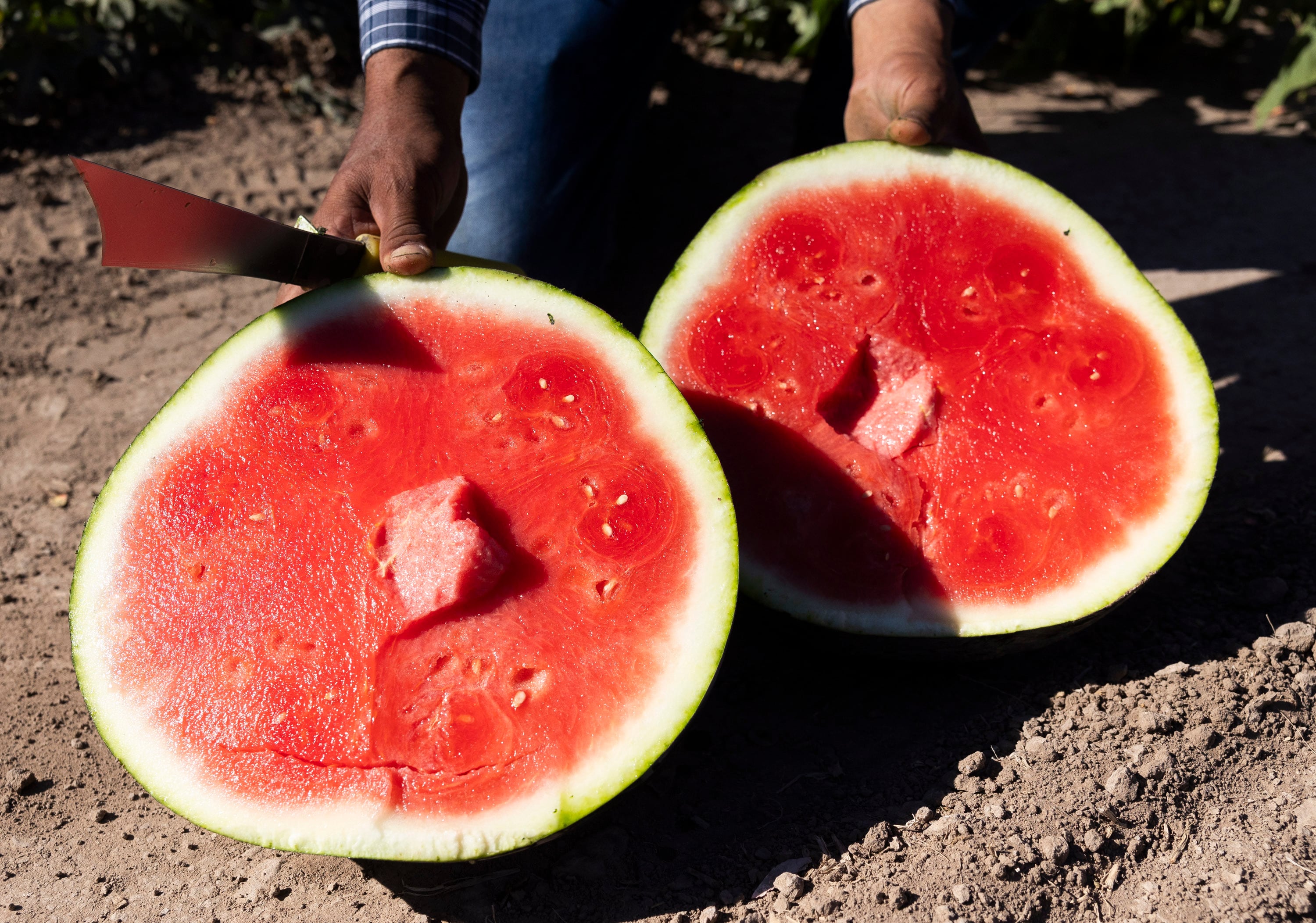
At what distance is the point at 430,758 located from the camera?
161cm

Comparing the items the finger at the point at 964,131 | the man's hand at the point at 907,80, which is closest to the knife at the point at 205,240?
the man's hand at the point at 907,80

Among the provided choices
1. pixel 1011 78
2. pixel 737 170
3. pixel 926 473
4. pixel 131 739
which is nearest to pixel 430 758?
pixel 131 739

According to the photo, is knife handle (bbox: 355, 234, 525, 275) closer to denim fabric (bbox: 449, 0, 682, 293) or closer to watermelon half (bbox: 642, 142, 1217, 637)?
watermelon half (bbox: 642, 142, 1217, 637)

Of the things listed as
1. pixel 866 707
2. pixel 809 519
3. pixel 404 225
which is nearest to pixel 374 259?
pixel 404 225

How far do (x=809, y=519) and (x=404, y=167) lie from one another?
3.89 feet

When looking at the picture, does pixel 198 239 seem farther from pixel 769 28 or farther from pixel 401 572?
pixel 769 28

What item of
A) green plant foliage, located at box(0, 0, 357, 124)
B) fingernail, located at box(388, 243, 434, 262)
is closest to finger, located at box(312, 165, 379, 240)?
fingernail, located at box(388, 243, 434, 262)

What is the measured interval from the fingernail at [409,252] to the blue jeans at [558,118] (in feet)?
4.25

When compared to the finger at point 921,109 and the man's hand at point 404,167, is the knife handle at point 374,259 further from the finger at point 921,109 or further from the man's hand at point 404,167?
the finger at point 921,109

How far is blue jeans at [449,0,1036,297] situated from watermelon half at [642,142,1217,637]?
119 centimetres

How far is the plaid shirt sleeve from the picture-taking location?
8.00 ft

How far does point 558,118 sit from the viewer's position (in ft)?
10.2

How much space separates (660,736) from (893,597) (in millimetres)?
618

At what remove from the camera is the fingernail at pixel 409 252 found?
187cm
